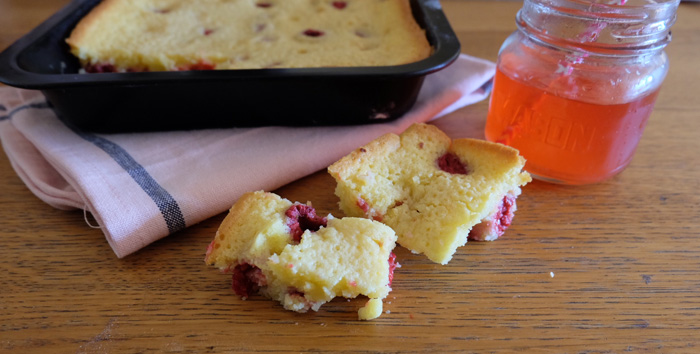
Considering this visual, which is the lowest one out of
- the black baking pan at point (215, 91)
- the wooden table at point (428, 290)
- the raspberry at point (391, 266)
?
the wooden table at point (428, 290)

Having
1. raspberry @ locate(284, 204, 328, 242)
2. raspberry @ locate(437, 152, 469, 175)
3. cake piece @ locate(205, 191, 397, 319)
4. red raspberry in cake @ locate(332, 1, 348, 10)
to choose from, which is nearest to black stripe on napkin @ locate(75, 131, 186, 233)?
cake piece @ locate(205, 191, 397, 319)

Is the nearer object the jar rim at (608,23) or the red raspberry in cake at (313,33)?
the jar rim at (608,23)

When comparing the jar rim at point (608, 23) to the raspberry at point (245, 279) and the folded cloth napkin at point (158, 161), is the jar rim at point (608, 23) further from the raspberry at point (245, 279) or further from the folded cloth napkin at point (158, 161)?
the raspberry at point (245, 279)

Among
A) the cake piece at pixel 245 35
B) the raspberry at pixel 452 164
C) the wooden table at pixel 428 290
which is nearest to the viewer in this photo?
the wooden table at pixel 428 290

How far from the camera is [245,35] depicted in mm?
1539

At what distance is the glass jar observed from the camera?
3.66 ft

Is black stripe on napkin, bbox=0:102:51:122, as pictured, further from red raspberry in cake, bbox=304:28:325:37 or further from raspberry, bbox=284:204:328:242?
raspberry, bbox=284:204:328:242

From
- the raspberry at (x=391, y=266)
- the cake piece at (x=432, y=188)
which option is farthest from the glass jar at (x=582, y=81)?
the raspberry at (x=391, y=266)

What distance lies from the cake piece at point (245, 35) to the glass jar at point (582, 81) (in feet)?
0.92

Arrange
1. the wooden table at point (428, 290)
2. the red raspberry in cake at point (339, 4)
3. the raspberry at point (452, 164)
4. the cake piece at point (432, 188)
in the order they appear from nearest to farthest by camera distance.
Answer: the wooden table at point (428, 290) → the cake piece at point (432, 188) → the raspberry at point (452, 164) → the red raspberry in cake at point (339, 4)

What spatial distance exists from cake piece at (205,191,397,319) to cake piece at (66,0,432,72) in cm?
53

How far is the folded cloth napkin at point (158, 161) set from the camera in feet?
3.64

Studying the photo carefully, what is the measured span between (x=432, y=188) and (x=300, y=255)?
13.0 inches

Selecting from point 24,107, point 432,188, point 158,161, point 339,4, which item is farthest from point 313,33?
point 24,107
